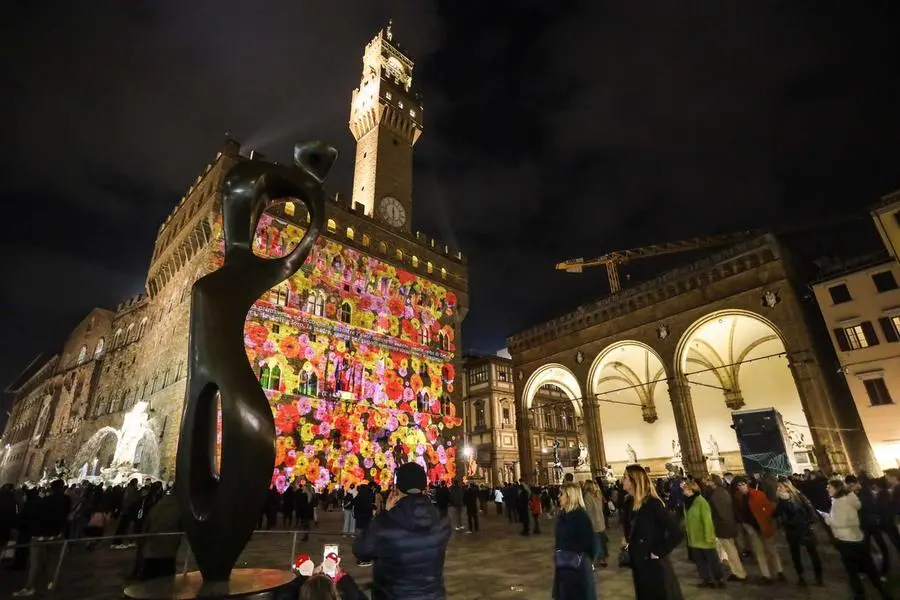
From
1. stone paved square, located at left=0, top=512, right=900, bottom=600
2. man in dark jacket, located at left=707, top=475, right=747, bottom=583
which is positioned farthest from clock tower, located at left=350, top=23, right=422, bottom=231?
man in dark jacket, located at left=707, top=475, right=747, bottom=583

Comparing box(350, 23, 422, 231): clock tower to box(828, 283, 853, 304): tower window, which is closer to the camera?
box(828, 283, 853, 304): tower window

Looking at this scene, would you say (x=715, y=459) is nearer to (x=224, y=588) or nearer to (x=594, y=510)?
(x=594, y=510)

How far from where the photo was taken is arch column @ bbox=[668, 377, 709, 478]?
18.3m

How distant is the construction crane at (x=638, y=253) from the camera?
124 ft

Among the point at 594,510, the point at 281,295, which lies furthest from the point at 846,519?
the point at 281,295

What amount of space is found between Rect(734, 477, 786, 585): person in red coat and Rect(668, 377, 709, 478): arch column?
13374mm

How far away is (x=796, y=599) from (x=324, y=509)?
52.4ft

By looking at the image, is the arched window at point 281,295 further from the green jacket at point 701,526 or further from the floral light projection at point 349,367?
the green jacket at point 701,526

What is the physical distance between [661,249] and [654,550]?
4080 cm

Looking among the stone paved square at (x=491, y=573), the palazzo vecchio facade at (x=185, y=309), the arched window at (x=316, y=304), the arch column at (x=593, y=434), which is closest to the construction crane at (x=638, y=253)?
the arch column at (x=593, y=434)

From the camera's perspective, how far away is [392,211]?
2880 centimetres

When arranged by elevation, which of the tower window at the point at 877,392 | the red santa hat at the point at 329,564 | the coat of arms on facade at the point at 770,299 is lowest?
the red santa hat at the point at 329,564

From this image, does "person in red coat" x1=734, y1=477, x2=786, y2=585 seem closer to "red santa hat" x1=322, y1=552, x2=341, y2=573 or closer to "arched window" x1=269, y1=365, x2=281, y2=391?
"red santa hat" x1=322, y1=552, x2=341, y2=573

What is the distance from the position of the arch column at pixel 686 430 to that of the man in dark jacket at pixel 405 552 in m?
19.2
